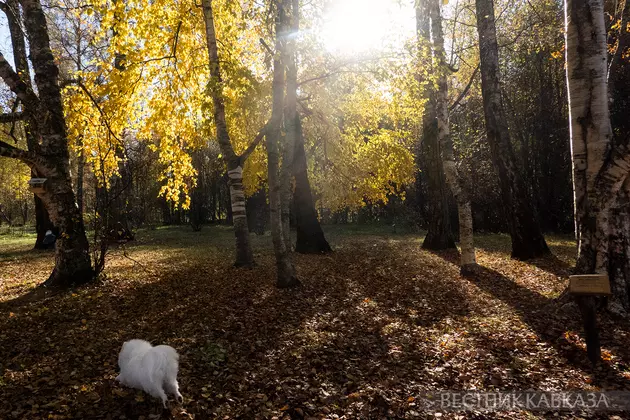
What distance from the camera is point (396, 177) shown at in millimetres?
14242

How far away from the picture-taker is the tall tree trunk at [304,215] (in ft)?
47.2

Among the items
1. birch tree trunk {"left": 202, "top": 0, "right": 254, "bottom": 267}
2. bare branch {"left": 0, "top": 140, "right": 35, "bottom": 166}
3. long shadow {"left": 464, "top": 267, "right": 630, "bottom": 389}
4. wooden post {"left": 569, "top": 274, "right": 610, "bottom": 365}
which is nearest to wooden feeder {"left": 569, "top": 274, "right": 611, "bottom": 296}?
wooden post {"left": 569, "top": 274, "right": 610, "bottom": 365}

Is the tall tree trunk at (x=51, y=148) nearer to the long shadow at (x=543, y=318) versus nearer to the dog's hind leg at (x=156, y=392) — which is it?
the dog's hind leg at (x=156, y=392)

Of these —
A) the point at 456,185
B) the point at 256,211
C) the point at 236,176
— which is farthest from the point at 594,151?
the point at 256,211

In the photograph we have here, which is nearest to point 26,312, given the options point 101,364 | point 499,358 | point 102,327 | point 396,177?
point 102,327

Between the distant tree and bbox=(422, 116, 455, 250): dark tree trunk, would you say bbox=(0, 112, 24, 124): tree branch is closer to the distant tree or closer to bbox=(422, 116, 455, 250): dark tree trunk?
the distant tree

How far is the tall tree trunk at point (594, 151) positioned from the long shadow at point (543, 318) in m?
0.89

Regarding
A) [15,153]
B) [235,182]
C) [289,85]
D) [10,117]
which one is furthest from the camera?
[235,182]

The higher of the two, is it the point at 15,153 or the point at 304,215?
the point at 15,153

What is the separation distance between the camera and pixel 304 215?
14492 millimetres

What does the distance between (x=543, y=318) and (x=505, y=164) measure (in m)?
6.25

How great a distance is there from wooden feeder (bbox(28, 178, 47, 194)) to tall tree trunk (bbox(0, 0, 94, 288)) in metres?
0.10

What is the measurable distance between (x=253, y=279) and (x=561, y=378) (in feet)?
23.0

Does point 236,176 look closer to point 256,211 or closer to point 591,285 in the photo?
point 591,285
